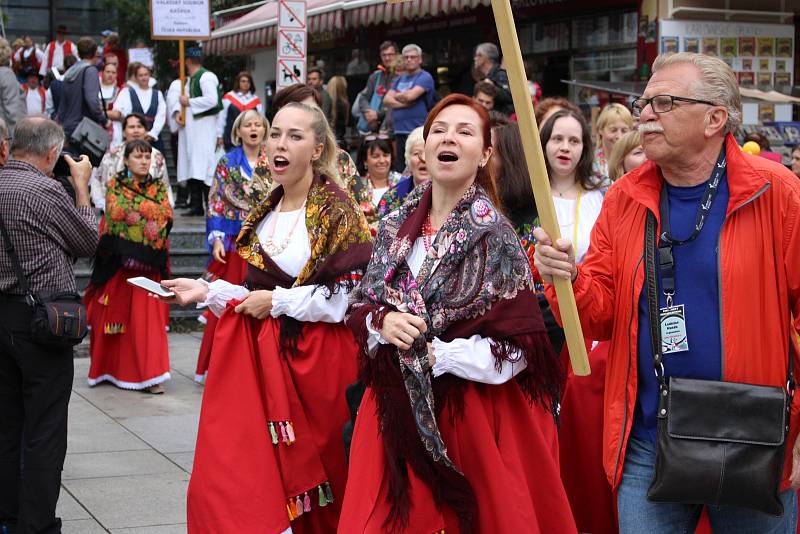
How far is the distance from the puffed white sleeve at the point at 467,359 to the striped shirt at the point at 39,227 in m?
2.17

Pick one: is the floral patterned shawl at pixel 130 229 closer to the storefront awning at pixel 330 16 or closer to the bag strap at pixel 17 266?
the bag strap at pixel 17 266

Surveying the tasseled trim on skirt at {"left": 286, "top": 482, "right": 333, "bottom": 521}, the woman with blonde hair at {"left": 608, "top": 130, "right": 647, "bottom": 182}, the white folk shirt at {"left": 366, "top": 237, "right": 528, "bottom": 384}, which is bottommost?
the tasseled trim on skirt at {"left": 286, "top": 482, "right": 333, "bottom": 521}

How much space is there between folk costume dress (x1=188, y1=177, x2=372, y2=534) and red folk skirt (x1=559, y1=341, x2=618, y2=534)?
39.4 inches

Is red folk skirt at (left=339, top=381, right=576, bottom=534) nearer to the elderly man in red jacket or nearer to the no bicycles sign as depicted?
the elderly man in red jacket

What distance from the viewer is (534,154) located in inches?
124

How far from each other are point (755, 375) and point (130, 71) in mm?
13082

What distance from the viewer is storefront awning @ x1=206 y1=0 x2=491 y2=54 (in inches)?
659

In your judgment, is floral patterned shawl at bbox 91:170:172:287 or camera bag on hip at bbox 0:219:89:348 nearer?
camera bag on hip at bbox 0:219:89:348

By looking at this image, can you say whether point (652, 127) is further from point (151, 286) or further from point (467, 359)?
point (151, 286)

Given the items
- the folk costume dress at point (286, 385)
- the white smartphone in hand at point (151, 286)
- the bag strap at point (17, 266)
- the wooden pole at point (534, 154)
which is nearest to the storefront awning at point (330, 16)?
the folk costume dress at point (286, 385)

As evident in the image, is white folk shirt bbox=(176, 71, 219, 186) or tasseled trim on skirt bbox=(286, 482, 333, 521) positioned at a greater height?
white folk shirt bbox=(176, 71, 219, 186)

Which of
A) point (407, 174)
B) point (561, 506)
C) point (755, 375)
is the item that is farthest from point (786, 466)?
point (407, 174)

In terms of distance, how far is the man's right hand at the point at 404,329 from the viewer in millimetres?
3908

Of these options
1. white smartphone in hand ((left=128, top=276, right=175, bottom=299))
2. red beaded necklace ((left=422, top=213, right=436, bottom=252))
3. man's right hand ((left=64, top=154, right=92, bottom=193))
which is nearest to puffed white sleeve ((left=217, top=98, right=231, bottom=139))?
man's right hand ((left=64, top=154, right=92, bottom=193))
